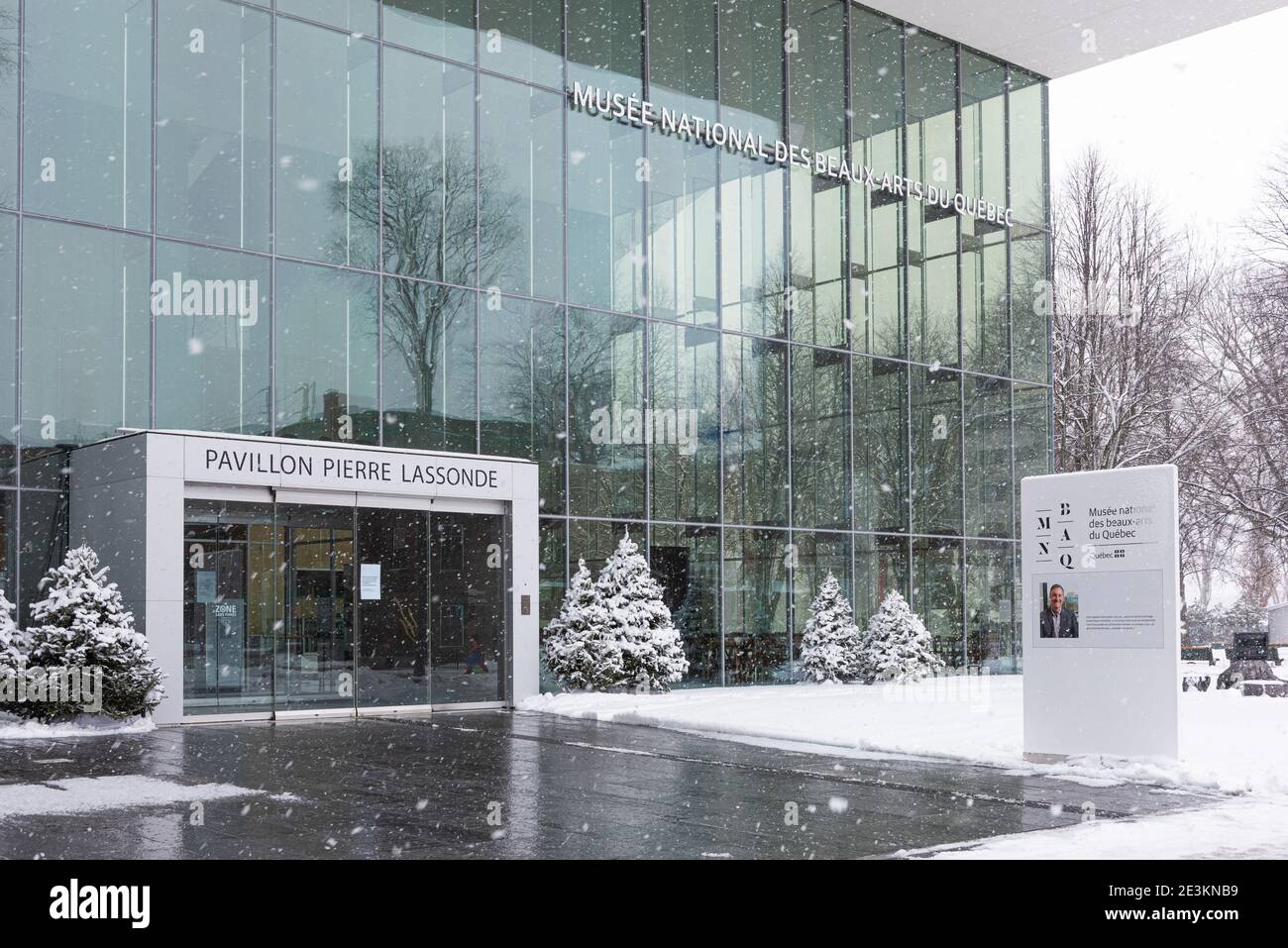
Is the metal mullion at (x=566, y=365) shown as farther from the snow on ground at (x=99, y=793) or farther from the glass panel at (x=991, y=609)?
the snow on ground at (x=99, y=793)

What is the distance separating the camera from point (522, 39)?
25609mm

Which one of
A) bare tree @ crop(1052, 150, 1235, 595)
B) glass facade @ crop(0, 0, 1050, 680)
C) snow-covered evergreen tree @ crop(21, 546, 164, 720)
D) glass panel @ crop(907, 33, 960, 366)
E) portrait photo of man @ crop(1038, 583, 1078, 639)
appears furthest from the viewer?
bare tree @ crop(1052, 150, 1235, 595)

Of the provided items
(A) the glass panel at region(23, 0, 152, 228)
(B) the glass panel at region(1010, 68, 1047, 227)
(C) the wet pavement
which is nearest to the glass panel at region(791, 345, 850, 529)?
(B) the glass panel at region(1010, 68, 1047, 227)

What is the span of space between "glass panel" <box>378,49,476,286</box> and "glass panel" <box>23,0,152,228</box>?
4075mm

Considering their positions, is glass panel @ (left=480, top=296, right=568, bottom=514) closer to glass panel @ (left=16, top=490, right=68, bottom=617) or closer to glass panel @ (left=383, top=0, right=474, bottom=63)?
glass panel @ (left=383, top=0, right=474, bottom=63)

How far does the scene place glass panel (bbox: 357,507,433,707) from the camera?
69.7ft

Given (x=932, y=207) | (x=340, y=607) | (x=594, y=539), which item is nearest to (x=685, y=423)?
(x=594, y=539)

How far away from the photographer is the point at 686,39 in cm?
2819

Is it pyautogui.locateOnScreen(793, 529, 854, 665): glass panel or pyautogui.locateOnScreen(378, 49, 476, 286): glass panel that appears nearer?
pyautogui.locateOnScreen(378, 49, 476, 286): glass panel

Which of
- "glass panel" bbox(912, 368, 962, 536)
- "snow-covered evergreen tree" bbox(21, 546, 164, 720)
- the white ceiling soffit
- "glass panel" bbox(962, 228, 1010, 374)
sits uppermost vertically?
the white ceiling soffit

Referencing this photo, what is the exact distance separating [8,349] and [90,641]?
449 centimetres

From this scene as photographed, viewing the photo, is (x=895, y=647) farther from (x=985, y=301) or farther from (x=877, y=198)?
(x=877, y=198)
